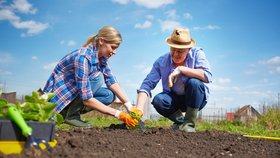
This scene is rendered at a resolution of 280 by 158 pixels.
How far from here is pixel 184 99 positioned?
156 inches

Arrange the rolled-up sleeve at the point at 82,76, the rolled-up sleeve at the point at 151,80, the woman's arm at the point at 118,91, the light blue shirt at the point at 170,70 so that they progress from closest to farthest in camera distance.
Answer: the rolled-up sleeve at the point at 82,76, the light blue shirt at the point at 170,70, the rolled-up sleeve at the point at 151,80, the woman's arm at the point at 118,91

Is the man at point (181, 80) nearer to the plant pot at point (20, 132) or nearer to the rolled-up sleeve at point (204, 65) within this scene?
the rolled-up sleeve at point (204, 65)

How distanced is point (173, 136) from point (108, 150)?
107 cm

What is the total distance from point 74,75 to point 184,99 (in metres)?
1.32

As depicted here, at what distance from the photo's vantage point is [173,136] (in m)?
3.16

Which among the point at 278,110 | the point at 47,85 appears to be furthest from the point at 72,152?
the point at 278,110

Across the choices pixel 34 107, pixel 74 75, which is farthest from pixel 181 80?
pixel 34 107

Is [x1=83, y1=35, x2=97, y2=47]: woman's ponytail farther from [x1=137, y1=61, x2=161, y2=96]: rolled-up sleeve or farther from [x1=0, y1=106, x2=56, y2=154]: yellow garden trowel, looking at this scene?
[x1=0, y1=106, x2=56, y2=154]: yellow garden trowel

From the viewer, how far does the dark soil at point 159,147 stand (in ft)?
6.79

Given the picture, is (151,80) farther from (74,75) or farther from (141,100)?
(74,75)

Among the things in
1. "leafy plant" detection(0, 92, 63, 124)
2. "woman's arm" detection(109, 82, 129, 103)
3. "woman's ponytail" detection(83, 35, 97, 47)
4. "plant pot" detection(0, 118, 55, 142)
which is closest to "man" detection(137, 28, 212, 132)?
"woman's arm" detection(109, 82, 129, 103)

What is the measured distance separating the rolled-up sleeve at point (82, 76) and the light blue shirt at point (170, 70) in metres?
0.70

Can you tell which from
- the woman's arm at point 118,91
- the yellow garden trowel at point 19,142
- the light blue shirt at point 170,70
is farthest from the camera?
the woman's arm at point 118,91

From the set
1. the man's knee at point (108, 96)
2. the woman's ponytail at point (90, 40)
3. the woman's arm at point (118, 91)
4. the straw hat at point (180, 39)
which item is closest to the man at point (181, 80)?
the straw hat at point (180, 39)
